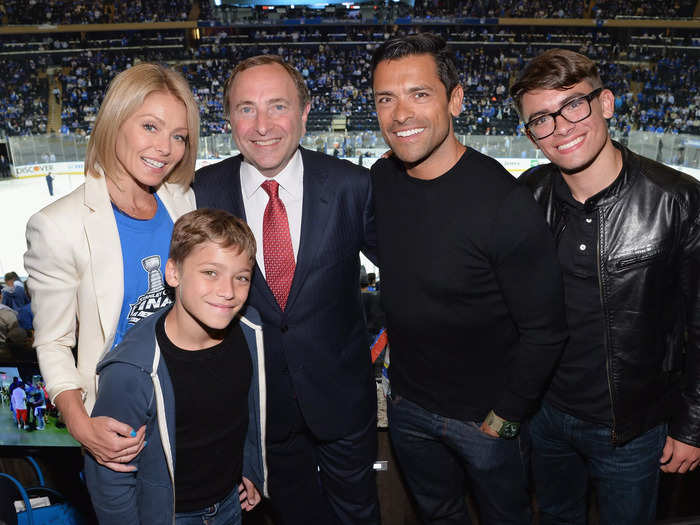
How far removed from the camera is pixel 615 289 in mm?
1984

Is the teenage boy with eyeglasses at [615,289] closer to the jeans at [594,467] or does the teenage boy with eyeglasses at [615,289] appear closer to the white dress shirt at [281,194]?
the jeans at [594,467]

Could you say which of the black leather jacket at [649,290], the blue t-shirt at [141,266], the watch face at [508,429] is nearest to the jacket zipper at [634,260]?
the black leather jacket at [649,290]

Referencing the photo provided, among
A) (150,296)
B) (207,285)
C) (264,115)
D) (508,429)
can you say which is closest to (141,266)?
(150,296)

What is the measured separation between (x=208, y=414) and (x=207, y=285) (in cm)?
44

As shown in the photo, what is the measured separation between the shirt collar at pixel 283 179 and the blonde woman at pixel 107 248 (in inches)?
11.1

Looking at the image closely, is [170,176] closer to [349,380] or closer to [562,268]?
[349,380]

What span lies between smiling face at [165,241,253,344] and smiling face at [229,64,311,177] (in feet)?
1.45

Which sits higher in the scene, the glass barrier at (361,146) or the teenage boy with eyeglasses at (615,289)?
the teenage boy with eyeglasses at (615,289)

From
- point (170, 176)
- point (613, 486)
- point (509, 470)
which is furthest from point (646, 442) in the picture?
point (170, 176)

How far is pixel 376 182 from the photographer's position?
2.23 metres

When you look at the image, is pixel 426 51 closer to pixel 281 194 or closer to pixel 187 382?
pixel 281 194

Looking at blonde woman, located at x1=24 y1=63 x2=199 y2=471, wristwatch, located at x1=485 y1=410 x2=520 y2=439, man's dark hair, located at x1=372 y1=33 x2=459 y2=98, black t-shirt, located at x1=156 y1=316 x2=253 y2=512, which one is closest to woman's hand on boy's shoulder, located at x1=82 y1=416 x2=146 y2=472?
blonde woman, located at x1=24 y1=63 x2=199 y2=471

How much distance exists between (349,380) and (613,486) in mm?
1001

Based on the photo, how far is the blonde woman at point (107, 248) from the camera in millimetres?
1838
